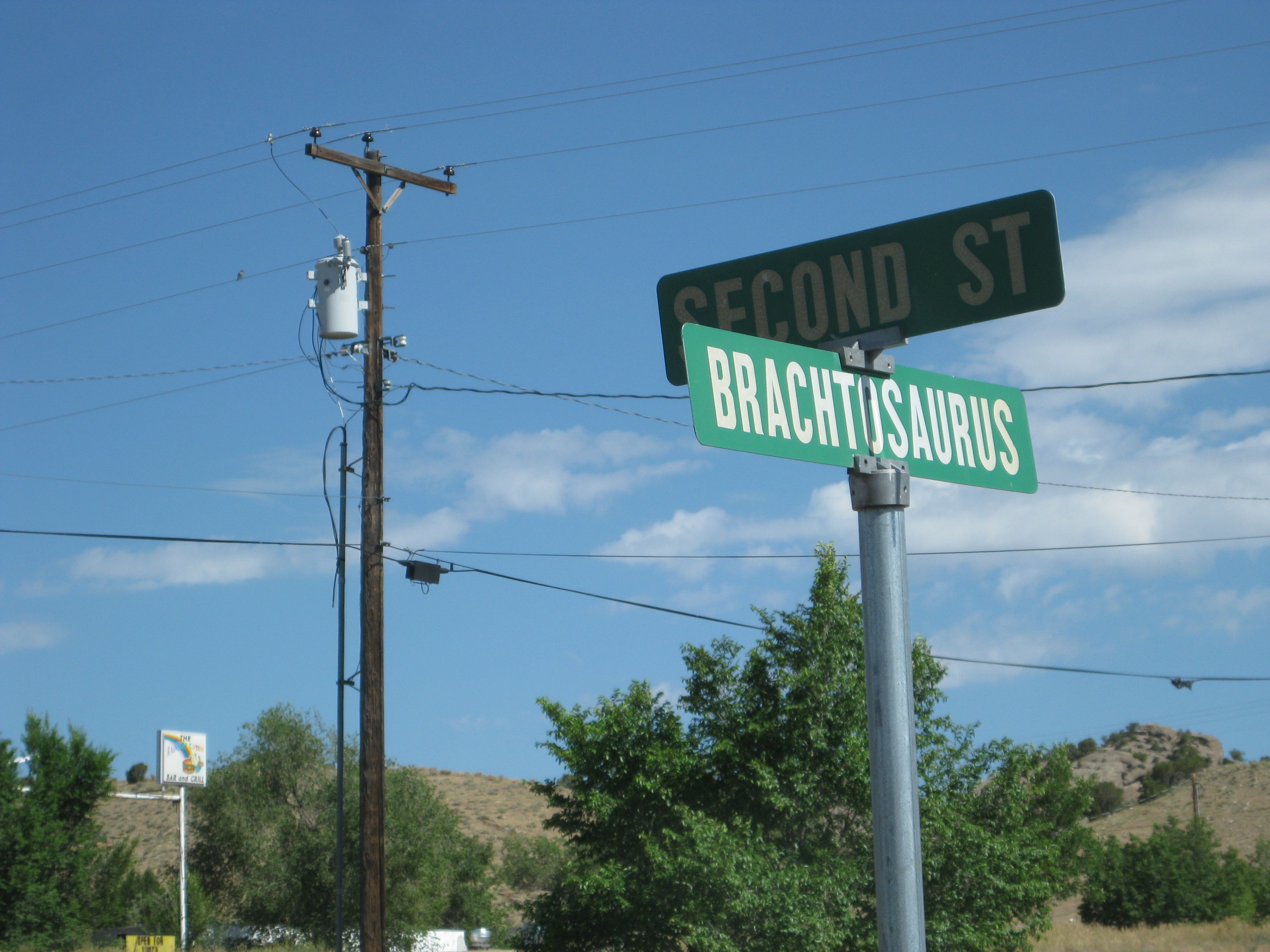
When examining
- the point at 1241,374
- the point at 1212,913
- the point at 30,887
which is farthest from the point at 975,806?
the point at 1212,913

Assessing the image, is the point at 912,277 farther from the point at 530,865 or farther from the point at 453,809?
the point at 453,809

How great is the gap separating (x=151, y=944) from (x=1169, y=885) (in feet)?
102

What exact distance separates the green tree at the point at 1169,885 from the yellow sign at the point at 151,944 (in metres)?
28.0

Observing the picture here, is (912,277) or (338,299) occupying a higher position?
(338,299)

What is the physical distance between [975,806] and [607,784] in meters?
5.17

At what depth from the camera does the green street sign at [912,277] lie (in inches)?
133

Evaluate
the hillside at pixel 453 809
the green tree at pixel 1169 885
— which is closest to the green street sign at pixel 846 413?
the green tree at pixel 1169 885

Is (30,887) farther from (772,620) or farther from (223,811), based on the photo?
(772,620)

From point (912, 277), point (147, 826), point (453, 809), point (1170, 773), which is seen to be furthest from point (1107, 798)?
point (912, 277)

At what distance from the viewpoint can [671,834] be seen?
16.3 m

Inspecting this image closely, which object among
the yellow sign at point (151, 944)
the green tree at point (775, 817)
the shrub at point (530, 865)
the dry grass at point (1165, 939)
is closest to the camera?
the green tree at point (775, 817)

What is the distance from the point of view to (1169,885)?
41.2m

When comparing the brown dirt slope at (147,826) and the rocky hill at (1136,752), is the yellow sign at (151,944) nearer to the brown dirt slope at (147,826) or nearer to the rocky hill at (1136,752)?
the brown dirt slope at (147,826)

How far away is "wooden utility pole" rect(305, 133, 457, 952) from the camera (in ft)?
53.1
